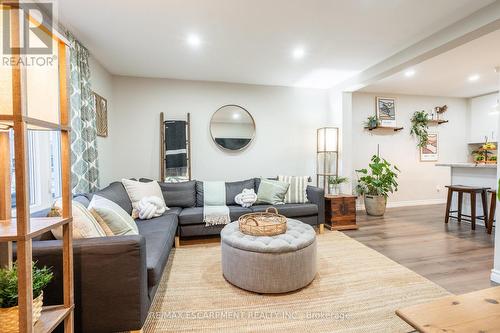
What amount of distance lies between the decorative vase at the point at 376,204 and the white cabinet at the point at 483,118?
3.06 metres

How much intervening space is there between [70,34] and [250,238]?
2726mm

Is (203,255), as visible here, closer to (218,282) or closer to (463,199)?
(218,282)

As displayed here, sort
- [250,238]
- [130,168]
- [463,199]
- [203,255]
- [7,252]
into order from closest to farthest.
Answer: [7,252], [250,238], [203,255], [130,168], [463,199]

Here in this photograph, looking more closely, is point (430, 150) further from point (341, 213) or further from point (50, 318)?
point (50, 318)

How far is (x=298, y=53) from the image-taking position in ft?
10.1

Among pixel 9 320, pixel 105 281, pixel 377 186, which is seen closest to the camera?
pixel 9 320

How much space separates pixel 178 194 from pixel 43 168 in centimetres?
166

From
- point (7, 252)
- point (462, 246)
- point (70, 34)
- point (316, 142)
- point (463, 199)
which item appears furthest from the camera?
point (316, 142)

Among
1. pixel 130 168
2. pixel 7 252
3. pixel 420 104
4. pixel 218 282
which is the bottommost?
pixel 218 282

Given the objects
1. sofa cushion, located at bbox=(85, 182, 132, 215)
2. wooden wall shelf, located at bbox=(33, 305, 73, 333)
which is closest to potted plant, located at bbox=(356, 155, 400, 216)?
sofa cushion, located at bbox=(85, 182, 132, 215)

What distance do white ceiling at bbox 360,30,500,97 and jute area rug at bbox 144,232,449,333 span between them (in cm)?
284

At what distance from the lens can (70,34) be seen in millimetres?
2490

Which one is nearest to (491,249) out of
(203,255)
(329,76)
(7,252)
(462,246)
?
(462,246)

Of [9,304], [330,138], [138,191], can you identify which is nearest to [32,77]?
[9,304]
